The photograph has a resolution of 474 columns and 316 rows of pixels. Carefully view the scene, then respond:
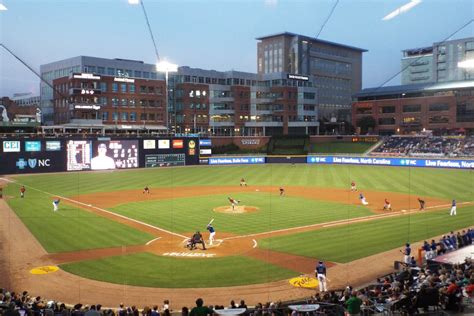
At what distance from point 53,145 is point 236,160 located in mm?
31598

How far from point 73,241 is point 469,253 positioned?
20495 millimetres

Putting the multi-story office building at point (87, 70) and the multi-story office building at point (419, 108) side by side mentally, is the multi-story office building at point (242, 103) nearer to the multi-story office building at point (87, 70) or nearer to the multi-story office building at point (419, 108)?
the multi-story office building at point (87, 70)

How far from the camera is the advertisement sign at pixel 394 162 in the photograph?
6103 cm

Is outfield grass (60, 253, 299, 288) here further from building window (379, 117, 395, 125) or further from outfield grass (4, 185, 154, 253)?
Answer: building window (379, 117, 395, 125)

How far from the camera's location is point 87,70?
3076 inches

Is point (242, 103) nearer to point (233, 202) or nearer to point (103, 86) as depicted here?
point (103, 86)

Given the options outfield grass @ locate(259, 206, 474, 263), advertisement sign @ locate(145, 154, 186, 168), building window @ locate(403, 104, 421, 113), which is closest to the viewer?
outfield grass @ locate(259, 206, 474, 263)

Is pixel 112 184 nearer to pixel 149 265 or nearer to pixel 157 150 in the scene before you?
pixel 157 150

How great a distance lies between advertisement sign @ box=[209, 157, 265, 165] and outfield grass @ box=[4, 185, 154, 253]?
39.3 meters

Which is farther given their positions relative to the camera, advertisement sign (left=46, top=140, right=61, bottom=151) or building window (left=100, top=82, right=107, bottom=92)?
building window (left=100, top=82, right=107, bottom=92)

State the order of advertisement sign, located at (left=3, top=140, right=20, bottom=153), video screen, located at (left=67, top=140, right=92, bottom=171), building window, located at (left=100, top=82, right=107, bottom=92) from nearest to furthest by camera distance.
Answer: advertisement sign, located at (left=3, top=140, right=20, bottom=153)
video screen, located at (left=67, top=140, right=92, bottom=171)
building window, located at (left=100, top=82, right=107, bottom=92)

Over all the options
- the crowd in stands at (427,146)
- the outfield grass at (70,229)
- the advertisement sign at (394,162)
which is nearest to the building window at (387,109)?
the crowd in stands at (427,146)

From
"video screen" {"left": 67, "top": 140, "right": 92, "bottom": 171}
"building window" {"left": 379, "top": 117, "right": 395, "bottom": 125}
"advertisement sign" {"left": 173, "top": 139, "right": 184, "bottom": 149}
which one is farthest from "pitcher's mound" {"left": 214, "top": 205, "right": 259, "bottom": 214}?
"building window" {"left": 379, "top": 117, "right": 395, "bottom": 125}

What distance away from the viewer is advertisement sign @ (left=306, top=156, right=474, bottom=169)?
61031mm
